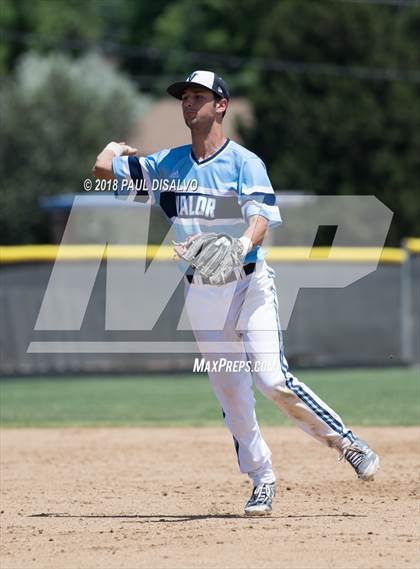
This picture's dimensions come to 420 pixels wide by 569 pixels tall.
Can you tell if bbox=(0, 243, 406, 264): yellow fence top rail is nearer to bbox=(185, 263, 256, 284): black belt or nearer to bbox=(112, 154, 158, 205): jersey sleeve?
bbox=(112, 154, 158, 205): jersey sleeve

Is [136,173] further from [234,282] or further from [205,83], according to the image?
[234,282]

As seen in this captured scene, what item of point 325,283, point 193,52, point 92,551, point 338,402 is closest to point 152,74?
point 193,52

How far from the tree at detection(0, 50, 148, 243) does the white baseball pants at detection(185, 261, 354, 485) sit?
3244 cm

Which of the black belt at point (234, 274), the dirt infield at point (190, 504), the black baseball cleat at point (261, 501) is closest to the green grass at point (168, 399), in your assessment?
the dirt infield at point (190, 504)

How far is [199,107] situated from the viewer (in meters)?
6.80

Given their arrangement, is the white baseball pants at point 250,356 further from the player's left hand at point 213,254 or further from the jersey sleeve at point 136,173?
the jersey sleeve at point 136,173

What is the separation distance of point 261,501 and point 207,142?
2.05 metres

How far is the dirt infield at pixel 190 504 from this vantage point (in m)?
5.68

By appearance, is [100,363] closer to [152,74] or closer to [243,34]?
[243,34]

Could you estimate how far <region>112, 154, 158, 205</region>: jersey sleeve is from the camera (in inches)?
278

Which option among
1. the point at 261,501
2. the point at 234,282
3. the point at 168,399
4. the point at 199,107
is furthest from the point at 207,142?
the point at 168,399

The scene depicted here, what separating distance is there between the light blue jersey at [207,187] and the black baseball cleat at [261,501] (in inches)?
51.8

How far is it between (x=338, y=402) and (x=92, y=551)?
310 inches

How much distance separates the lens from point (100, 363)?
17.5 metres
